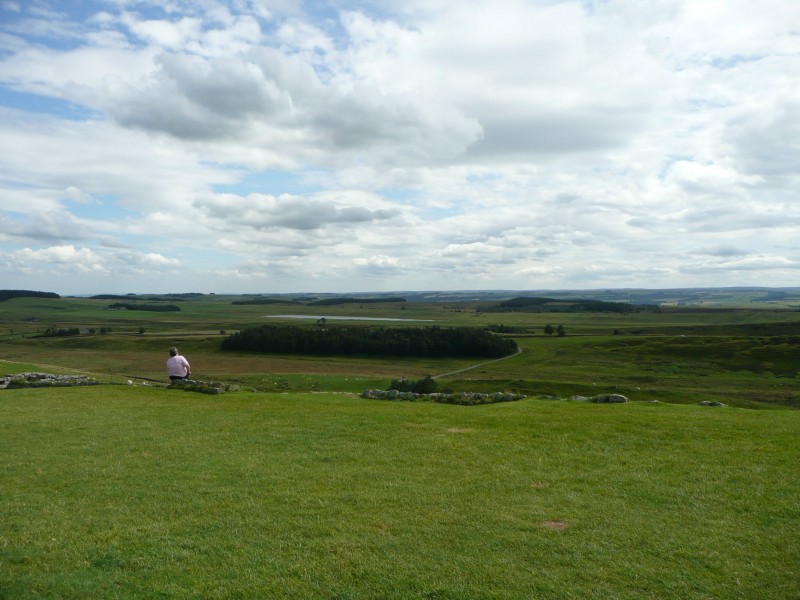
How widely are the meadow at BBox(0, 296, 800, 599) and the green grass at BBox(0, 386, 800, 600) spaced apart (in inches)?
1.9

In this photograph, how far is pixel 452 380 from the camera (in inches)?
3243

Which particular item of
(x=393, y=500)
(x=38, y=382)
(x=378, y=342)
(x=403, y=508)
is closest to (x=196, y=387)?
(x=38, y=382)

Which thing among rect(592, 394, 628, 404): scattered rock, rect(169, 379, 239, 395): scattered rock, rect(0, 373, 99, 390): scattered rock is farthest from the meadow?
rect(0, 373, 99, 390): scattered rock

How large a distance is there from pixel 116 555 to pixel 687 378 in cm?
9277

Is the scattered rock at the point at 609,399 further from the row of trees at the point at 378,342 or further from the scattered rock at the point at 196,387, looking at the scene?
the row of trees at the point at 378,342

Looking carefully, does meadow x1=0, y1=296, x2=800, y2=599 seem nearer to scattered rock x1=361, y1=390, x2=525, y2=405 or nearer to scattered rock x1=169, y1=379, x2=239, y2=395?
scattered rock x1=361, y1=390, x2=525, y2=405

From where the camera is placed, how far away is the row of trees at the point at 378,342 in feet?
380

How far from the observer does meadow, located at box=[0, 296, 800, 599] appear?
834 centimetres

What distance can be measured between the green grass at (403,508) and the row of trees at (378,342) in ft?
318

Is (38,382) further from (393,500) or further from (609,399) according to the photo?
(609,399)

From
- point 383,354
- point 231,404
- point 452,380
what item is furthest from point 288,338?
point 231,404

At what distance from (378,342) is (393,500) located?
106664mm

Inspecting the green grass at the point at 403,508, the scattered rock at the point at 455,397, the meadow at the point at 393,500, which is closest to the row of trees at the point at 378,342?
the scattered rock at the point at 455,397

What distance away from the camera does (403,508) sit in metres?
11.0
